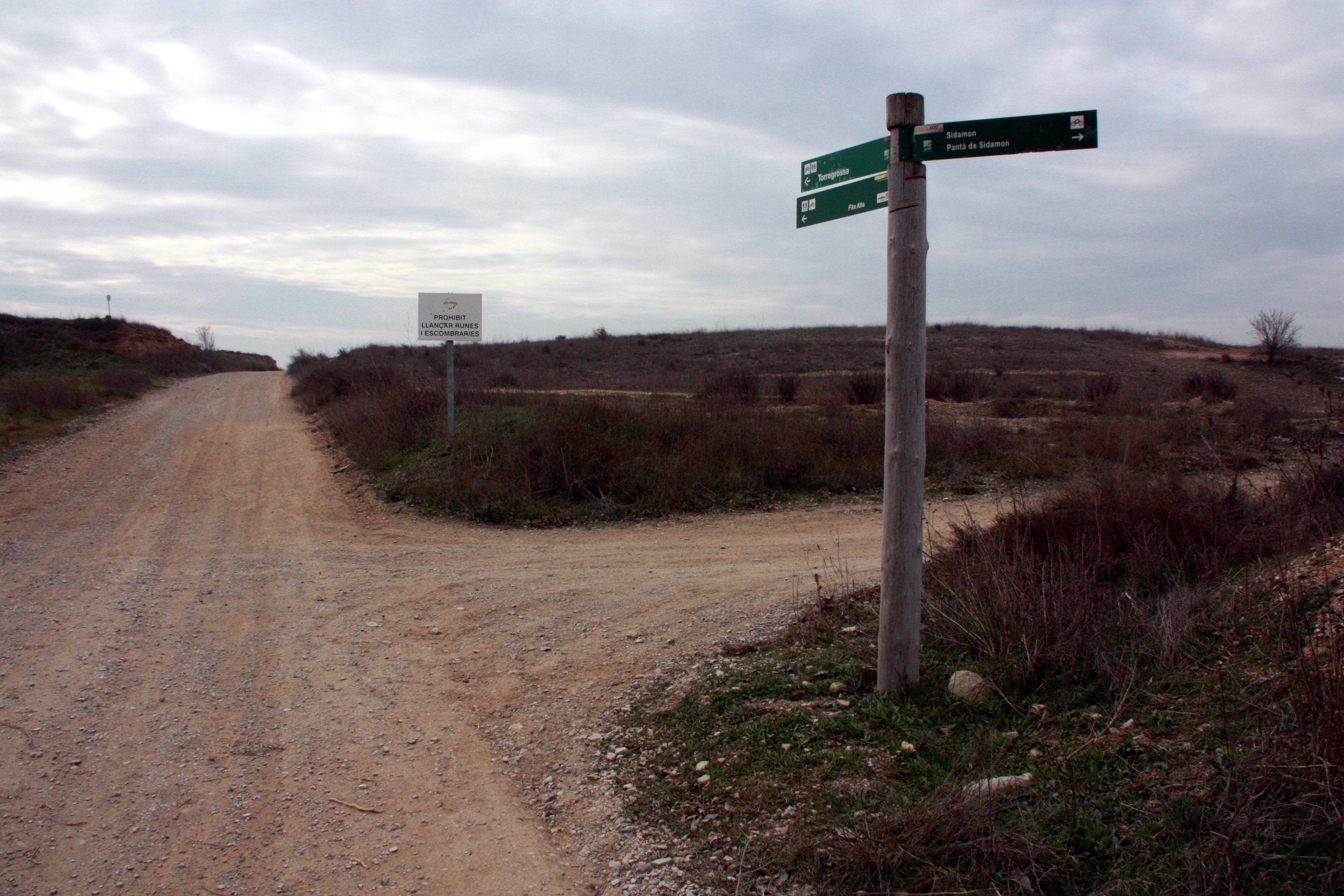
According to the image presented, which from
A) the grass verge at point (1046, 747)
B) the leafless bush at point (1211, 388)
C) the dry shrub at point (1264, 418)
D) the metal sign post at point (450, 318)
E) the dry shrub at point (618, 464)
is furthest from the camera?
the leafless bush at point (1211, 388)

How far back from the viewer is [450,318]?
12648 millimetres

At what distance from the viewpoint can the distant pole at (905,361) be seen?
12.6 ft

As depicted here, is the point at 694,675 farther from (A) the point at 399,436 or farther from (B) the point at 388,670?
(A) the point at 399,436

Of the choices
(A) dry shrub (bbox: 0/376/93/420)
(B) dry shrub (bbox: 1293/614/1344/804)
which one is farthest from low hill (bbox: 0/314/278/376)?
(B) dry shrub (bbox: 1293/614/1344/804)

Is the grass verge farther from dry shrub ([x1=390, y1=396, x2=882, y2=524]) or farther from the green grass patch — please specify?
dry shrub ([x1=390, y1=396, x2=882, y2=524])

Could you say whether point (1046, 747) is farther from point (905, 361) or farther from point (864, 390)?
point (864, 390)

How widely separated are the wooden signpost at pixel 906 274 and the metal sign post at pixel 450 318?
942 cm

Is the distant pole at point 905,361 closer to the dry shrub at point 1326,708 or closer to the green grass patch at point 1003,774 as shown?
the green grass patch at point 1003,774

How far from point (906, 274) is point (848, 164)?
72 cm

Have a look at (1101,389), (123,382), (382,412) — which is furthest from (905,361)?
(123,382)

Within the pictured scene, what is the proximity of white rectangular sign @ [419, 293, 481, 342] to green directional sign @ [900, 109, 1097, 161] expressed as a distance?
31.8 ft

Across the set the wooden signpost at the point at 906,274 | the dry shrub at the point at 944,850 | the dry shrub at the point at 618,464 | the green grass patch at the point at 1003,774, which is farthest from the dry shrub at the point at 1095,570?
the dry shrub at the point at 618,464

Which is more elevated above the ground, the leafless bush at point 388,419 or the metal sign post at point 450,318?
the metal sign post at point 450,318

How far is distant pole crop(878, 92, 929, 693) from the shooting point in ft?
12.6
